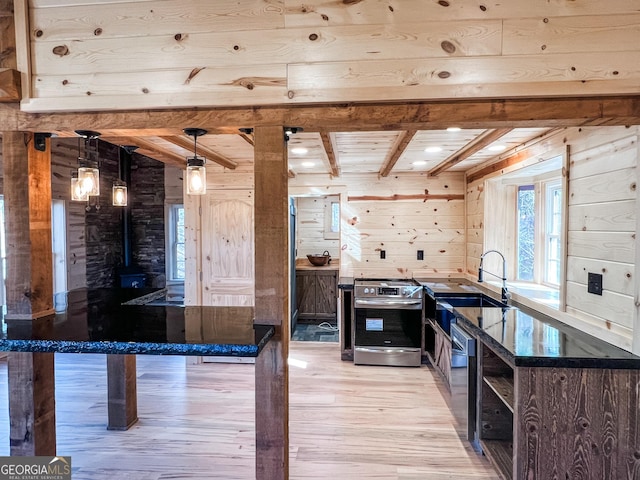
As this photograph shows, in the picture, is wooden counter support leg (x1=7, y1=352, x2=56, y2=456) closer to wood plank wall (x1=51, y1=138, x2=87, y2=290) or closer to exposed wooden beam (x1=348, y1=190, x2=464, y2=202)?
exposed wooden beam (x1=348, y1=190, x2=464, y2=202)

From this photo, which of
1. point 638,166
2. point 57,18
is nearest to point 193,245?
point 57,18

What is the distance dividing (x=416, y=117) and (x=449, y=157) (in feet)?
7.07

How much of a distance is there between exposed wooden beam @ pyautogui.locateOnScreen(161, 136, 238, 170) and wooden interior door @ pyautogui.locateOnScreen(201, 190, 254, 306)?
0.34 metres

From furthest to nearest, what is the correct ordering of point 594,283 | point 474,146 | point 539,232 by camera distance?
point 539,232, point 474,146, point 594,283

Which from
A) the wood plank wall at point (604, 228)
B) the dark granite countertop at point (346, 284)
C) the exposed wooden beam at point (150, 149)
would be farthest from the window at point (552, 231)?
the exposed wooden beam at point (150, 149)

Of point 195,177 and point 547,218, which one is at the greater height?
point 195,177

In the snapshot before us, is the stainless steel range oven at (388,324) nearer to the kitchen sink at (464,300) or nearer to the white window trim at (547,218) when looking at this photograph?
the kitchen sink at (464,300)

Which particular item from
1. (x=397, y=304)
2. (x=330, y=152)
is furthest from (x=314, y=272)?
(x=330, y=152)

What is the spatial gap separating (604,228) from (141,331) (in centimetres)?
248

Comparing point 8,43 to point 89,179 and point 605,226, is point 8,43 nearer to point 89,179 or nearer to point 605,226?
point 89,179

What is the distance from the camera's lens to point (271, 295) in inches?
67.3

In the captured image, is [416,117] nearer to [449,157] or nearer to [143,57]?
[143,57]

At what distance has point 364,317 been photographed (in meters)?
4.05

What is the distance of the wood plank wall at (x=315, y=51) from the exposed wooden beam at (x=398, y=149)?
1.95 ft
